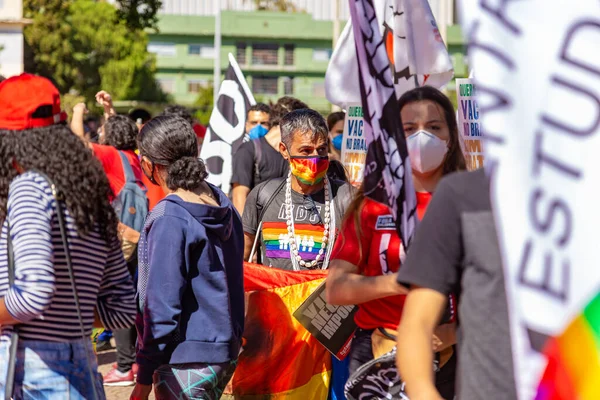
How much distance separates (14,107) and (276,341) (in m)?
2.27

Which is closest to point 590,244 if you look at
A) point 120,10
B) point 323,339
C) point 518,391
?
point 518,391

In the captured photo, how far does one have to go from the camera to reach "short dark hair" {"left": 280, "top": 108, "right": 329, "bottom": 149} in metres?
5.59

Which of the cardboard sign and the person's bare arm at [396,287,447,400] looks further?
the cardboard sign

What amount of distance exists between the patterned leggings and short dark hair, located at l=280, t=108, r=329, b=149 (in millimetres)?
1688

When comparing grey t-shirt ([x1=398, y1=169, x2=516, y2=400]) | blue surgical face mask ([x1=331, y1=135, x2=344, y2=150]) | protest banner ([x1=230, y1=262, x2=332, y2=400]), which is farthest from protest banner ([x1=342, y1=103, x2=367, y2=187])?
grey t-shirt ([x1=398, y1=169, x2=516, y2=400])

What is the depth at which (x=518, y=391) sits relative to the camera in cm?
236

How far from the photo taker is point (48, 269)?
3.15 metres

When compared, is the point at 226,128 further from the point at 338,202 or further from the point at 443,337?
the point at 443,337

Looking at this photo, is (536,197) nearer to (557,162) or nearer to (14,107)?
(557,162)

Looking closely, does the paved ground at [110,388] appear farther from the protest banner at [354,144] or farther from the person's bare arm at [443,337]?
the person's bare arm at [443,337]

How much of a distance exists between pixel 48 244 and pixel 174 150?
1.35 m

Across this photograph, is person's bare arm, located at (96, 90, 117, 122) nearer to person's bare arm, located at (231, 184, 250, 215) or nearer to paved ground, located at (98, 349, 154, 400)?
person's bare arm, located at (231, 184, 250, 215)

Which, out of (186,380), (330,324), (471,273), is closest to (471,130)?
(330,324)

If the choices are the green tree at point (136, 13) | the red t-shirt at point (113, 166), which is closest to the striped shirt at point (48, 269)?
the red t-shirt at point (113, 166)
